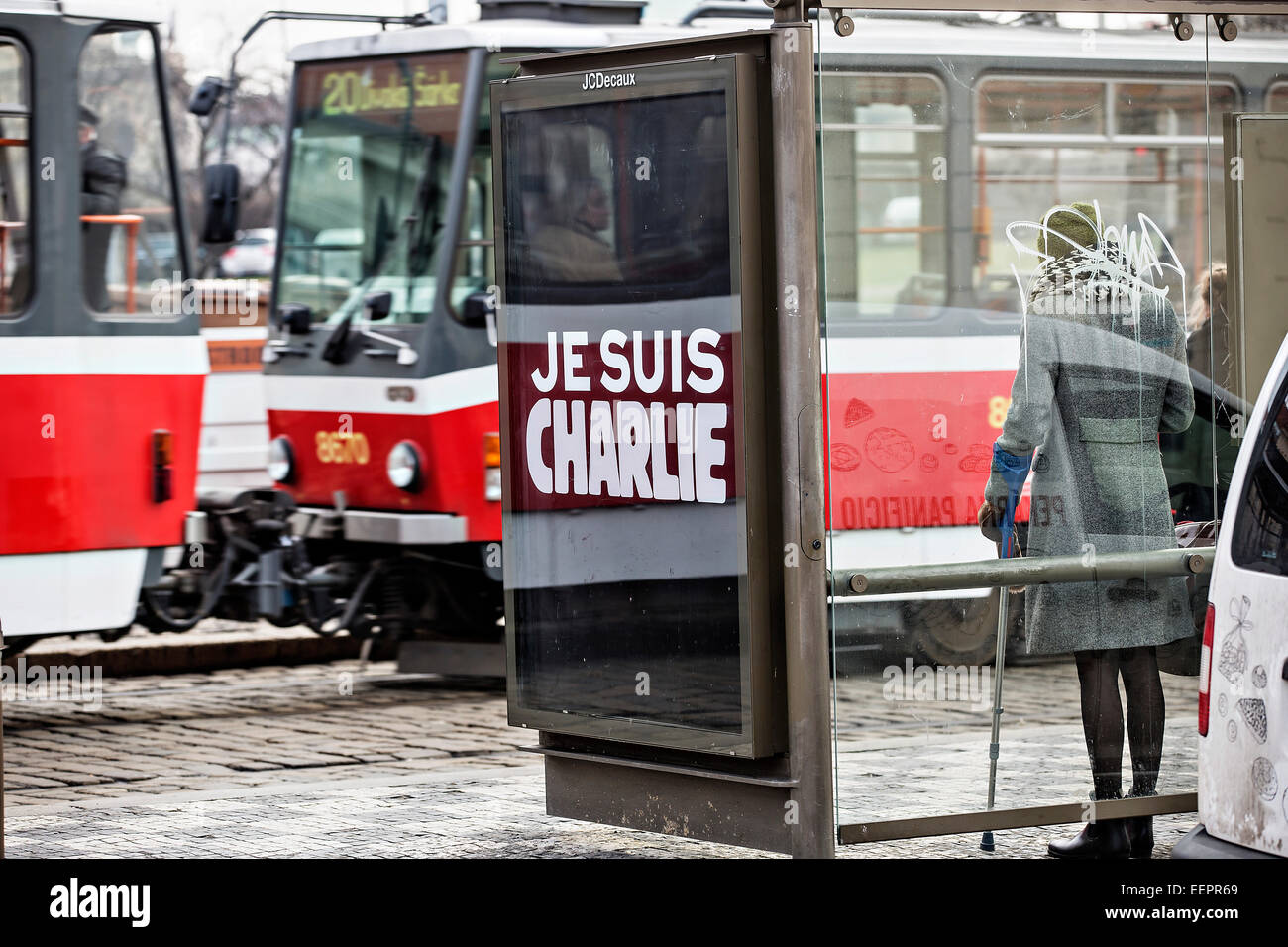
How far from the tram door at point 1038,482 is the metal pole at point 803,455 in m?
0.10

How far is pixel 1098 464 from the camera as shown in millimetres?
6449

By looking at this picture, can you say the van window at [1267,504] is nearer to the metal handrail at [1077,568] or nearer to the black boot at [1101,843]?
the metal handrail at [1077,568]

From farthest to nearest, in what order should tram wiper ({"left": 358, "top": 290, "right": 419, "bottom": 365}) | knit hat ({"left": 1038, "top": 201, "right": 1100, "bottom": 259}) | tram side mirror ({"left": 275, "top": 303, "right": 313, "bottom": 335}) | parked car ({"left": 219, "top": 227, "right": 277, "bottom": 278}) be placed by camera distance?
parked car ({"left": 219, "top": 227, "right": 277, "bottom": 278}), tram side mirror ({"left": 275, "top": 303, "right": 313, "bottom": 335}), tram wiper ({"left": 358, "top": 290, "right": 419, "bottom": 365}), knit hat ({"left": 1038, "top": 201, "right": 1100, "bottom": 259})

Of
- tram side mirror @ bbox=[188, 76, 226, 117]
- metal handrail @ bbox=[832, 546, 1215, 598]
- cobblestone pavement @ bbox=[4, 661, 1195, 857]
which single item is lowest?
cobblestone pavement @ bbox=[4, 661, 1195, 857]

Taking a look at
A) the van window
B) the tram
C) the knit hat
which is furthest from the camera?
the tram

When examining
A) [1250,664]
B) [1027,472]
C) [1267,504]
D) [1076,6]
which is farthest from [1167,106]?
[1250,664]

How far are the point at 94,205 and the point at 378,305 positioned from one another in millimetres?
1836

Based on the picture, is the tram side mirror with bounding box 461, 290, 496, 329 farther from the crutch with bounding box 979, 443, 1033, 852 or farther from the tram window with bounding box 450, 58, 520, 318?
the crutch with bounding box 979, 443, 1033, 852

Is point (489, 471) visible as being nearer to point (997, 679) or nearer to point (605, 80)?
point (997, 679)

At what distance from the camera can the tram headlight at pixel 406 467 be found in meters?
11.1

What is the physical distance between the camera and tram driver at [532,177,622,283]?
627 cm

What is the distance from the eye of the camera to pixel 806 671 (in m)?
5.84

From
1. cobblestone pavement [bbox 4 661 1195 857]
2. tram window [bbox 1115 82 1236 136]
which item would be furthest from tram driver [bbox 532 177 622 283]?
tram window [bbox 1115 82 1236 136]

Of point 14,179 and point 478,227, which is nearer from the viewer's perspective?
point 14,179
